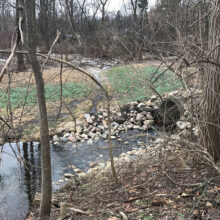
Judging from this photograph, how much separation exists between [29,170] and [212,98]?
3.94m

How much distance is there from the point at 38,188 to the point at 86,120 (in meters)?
3.87

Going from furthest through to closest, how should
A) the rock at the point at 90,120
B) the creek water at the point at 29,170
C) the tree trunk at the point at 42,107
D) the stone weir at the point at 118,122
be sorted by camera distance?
the rock at the point at 90,120
the stone weir at the point at 118,122
the creek water at the point at 29,170
the tree trunk at the point at 42,107

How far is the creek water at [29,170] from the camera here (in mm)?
4281

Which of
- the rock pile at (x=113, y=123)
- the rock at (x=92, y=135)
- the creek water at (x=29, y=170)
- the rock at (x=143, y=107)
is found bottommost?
the creek water at (x=29, y=170)

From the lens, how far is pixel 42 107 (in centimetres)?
254

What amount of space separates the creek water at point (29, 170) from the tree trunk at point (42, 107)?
0.62 metres

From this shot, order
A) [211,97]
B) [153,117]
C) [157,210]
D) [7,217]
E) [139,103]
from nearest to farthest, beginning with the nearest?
[157,210] → [211,97] → [7,217] → [153,117] → [139,103]

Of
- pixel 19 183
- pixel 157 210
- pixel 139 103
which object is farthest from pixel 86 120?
pixel 157 210

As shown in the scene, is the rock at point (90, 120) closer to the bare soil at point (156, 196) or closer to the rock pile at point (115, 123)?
the rock pile at point (115, 123)

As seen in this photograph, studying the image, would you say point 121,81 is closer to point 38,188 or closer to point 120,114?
point 120,114

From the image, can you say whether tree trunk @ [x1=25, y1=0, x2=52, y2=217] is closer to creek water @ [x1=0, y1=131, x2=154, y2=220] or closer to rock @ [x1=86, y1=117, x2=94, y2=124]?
creek water @ [x1=0, y1=131, x2=154, y2=220]

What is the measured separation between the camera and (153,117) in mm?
8508

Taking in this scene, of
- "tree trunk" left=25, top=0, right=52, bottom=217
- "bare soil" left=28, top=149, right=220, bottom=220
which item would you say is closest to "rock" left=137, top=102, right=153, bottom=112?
"bare soil" left=28, top=149, right=220, bottom=220

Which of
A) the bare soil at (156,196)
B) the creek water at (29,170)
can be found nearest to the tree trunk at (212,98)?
the bare soil at (156,196)
